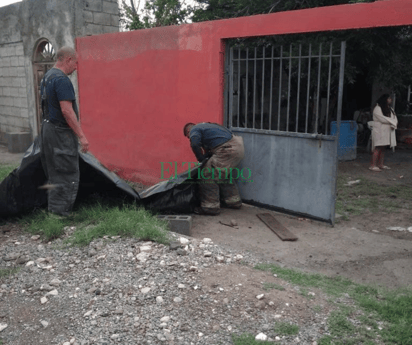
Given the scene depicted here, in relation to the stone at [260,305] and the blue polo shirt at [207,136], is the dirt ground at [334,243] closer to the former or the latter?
the blue polo shirt at [207,136]

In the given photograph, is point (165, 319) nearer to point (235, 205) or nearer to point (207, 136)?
point (207, 136)

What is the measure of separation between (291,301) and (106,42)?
21.4 ft

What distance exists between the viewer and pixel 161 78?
7309 millimetres

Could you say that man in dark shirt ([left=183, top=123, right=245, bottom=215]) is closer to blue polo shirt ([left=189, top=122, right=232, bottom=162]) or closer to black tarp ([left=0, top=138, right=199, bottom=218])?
blue polo shirt ([left=189, top=122, right=232, bottom=162])

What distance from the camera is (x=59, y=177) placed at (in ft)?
16.4

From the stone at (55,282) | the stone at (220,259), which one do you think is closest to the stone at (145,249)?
the stone at (220,259)

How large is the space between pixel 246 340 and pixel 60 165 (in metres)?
3.04

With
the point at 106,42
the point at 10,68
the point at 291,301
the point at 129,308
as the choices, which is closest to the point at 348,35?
the point at 106,42

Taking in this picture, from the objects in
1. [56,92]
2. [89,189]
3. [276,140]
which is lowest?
[89,189]

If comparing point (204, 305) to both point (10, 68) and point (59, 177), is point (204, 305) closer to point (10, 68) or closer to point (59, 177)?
point (59, 177)

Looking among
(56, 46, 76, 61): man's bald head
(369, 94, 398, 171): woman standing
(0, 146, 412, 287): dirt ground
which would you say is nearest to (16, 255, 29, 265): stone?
(0, 146, 412, 287): dirt ground

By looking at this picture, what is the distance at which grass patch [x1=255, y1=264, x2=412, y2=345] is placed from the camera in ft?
9.76

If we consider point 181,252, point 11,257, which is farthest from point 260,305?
point 11,257

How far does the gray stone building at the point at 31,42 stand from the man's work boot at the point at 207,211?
482 centimetres
